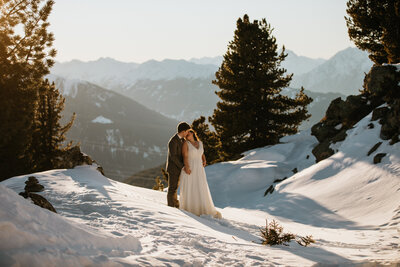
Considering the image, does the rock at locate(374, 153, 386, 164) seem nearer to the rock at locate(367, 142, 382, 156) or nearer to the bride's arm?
the rock at locate(367, 142, 382, 156)

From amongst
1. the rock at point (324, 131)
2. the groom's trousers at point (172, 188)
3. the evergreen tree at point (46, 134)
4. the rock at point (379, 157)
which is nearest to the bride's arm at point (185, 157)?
the groom's trousers at point (172, 188)

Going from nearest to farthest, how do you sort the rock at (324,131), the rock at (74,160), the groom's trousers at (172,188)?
the groom's trousers at (172,188) < the rock at (74,160) < the rock at (324,131)

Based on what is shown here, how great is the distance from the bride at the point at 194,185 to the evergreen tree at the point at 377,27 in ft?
47.7

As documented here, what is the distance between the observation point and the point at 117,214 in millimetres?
5828

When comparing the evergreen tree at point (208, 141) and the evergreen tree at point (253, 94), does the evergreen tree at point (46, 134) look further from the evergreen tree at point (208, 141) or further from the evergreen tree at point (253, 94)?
the evergreen tree at point (208, 141)

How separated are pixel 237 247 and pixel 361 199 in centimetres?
571

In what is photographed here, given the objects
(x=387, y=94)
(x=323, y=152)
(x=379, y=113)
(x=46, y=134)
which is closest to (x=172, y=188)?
(x=323, y=152)

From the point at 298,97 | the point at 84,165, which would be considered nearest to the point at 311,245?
the point at 84,165

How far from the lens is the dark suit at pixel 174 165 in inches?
304

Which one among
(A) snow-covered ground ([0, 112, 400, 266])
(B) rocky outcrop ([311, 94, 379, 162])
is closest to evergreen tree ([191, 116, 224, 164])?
(B) rocky outcrop ([311, 94, 379, 162])

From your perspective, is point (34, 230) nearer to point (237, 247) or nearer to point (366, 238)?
point (237, 247)

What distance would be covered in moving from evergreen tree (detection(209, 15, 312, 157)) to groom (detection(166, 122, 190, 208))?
17379 millimetres

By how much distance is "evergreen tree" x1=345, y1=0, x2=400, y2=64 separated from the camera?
16734 millimetres

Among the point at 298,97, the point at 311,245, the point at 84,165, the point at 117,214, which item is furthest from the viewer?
the point at 298,97
